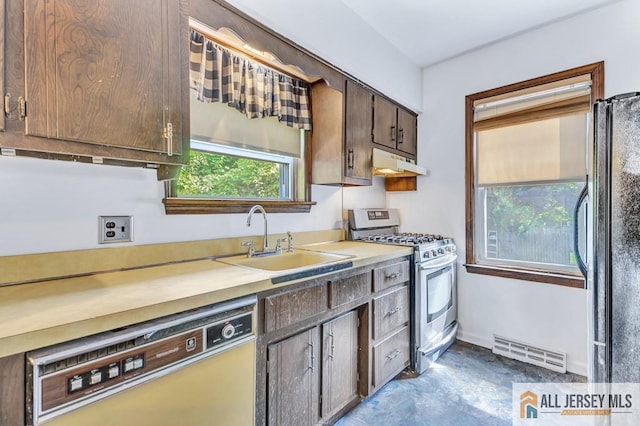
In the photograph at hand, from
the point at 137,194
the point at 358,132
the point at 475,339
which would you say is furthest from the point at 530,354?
the point at 137,194

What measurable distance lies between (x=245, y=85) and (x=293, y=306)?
4.58 ft

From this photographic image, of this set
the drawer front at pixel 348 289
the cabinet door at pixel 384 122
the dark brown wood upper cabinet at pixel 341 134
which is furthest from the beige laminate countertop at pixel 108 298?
the cabinet door at pixel 384 122

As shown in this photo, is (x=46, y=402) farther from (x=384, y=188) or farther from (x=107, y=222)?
(x=384, y=188)

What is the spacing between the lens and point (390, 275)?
2090 mm

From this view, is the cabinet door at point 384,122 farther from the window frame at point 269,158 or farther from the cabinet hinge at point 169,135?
the cabinet hinge at point 169,135

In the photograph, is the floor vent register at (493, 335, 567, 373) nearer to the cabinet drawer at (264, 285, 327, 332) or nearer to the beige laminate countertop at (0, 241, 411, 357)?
the cabinet drawer at (264, 285, 327, 332)

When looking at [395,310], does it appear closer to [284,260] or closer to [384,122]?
[284,260]

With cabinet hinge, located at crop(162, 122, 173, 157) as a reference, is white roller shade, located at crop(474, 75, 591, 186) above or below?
above

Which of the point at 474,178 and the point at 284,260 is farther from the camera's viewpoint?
the point at 474,178

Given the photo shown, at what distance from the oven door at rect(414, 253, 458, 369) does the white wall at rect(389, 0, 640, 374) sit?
23 centimetres

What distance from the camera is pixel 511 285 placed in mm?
2605

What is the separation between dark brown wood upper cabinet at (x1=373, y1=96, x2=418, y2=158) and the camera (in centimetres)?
263

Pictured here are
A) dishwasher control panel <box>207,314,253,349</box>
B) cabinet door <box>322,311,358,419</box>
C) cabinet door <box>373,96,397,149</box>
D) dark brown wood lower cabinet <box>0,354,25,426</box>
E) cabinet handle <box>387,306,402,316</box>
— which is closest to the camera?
dark brown wood lower cabinet <box>0,354,25,426</box>

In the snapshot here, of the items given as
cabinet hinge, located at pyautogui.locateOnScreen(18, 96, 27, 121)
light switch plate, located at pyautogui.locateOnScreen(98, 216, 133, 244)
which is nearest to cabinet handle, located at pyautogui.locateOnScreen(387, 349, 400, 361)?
light switch plate, located at pyautogui.locateOnScreen(98, 216, 133, 244)
